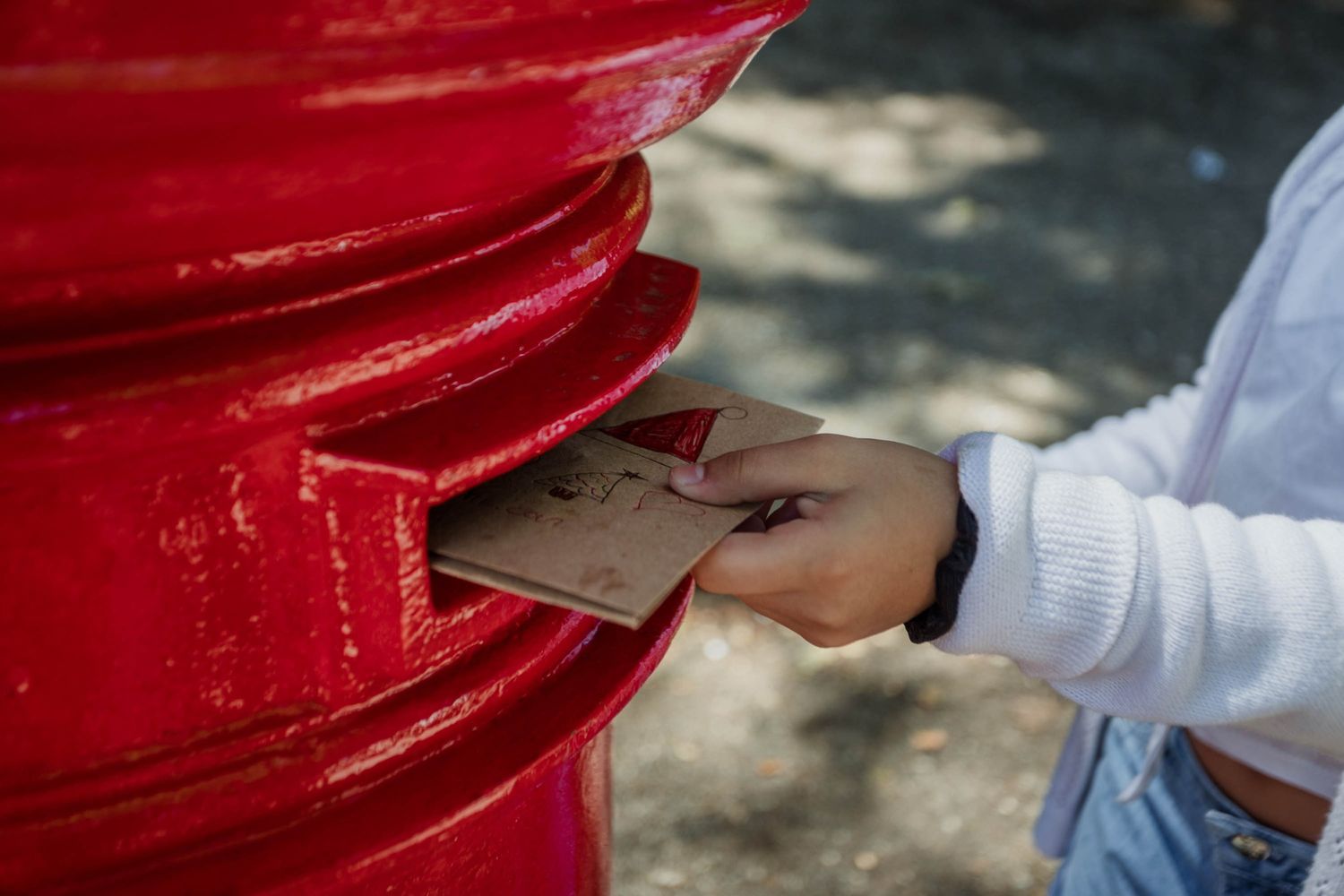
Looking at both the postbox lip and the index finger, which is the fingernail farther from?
the postbox lip

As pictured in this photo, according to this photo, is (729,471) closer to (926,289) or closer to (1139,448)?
(1139,448)

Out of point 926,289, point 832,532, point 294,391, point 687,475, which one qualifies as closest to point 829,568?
point 832,532

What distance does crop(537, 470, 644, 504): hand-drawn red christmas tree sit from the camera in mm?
843

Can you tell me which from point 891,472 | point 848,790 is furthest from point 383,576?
point 848,790

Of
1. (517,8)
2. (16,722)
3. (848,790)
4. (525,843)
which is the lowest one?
(848,790)

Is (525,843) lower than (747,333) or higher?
higher

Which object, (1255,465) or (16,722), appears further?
(1255,465)

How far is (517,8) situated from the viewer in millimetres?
596

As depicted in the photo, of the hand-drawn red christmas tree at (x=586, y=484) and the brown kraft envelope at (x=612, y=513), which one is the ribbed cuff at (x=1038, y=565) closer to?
the brown kraft envelope at (x=612, y=513)

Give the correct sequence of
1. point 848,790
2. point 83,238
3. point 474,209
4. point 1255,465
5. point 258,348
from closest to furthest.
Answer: point 83,238
point 258,348
point 474,209
point 1255,465
point 848,790

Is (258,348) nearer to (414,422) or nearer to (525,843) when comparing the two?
(414,422)

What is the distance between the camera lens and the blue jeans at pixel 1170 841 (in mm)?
1304

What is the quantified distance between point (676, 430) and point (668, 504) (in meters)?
0.11

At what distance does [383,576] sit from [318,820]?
171 mm
